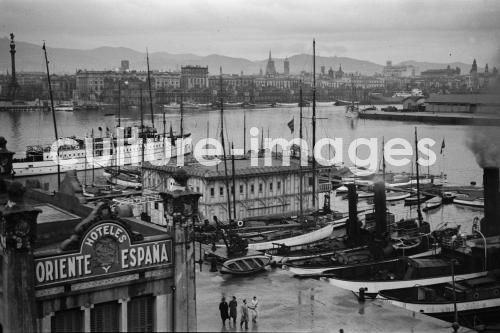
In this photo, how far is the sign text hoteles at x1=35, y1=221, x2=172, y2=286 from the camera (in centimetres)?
1005

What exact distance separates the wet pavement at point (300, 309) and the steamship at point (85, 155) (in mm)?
36208

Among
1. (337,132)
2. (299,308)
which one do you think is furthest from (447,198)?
(337,132)

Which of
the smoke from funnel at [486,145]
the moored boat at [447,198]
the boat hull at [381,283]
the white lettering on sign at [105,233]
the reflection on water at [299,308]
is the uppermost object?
the smoke from funnel at [486,145]

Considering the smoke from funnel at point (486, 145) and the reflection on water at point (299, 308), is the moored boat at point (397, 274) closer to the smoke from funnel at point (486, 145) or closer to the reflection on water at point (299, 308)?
the reflection on water at point (299, 308)

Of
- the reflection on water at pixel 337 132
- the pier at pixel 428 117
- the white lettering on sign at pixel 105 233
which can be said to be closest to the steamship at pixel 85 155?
the reflection on water at pixel 337 132

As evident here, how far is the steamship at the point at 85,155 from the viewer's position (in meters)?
56.8

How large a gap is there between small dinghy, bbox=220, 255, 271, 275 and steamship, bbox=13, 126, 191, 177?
34.6 metres

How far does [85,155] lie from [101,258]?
47896 mm

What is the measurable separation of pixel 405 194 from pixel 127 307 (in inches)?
1449

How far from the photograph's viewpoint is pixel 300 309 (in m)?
16.8

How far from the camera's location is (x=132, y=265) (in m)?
10.8

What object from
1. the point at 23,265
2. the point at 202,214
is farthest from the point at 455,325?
the point at 202,214

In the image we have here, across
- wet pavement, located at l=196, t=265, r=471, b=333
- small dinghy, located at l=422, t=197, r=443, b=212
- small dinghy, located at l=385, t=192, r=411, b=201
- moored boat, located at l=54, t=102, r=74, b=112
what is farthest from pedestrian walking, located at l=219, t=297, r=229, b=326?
moored boat, located at l=54, t=102, r=74, b=112

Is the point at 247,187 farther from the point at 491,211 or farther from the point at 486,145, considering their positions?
the point at 491,211
